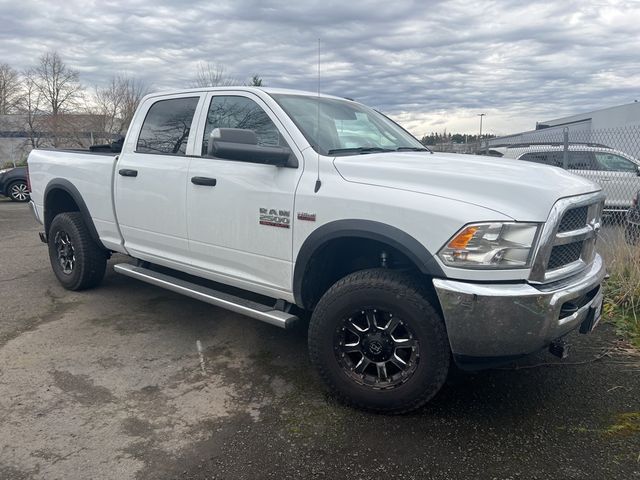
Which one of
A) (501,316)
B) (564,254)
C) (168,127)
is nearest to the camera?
(501,316)

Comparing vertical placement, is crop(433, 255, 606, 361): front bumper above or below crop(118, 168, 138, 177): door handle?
below

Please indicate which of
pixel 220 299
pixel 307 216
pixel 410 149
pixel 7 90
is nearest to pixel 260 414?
pixel 220 299

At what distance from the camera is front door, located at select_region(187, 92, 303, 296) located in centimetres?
350

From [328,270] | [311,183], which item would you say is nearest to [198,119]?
[311,183]

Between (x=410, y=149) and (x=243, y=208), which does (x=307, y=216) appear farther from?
(x=410, y=149)

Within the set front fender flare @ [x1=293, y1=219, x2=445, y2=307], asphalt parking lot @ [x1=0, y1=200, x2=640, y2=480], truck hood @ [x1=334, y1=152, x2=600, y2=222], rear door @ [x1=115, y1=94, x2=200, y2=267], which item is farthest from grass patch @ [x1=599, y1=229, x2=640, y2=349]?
rear door @ [x1=115, y1=94, x2=200, y2=267]

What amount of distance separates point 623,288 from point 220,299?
3845 mm

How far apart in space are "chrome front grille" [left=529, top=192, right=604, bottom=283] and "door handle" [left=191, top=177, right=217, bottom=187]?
2320 mm

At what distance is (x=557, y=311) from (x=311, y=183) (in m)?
1.62

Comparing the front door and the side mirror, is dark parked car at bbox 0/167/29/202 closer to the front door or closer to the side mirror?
the front door

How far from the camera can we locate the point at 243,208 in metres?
3.69

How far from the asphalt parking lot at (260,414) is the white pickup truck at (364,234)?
0.35m

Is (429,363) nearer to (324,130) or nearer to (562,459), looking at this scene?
(562,459)

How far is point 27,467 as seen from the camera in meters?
2.66
